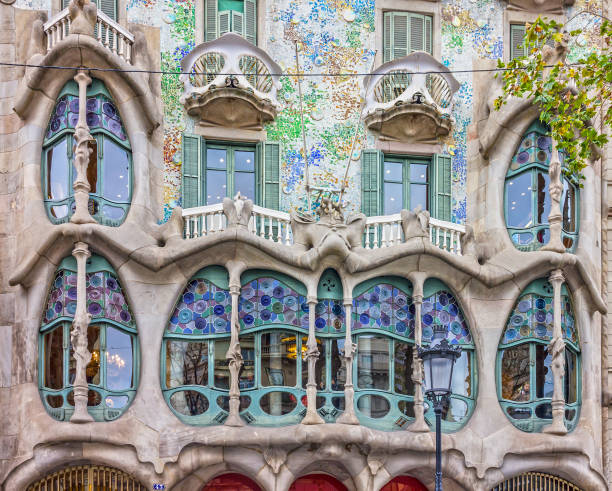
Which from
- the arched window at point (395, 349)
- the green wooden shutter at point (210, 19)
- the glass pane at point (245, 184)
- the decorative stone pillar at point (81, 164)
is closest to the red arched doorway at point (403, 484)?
the arched window at point (395, 349)

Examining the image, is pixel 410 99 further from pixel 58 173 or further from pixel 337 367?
pixel 58 173

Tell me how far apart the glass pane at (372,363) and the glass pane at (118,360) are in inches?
168

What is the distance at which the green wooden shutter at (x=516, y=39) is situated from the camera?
23.8 metres

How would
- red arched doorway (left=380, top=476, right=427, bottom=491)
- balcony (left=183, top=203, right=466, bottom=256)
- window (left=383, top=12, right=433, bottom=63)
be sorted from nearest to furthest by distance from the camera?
balcony (left=183, top=203, right=466, bottom=256)
red arched doorway (left=380, top=476, right=427, bottom=491)
window (left=383, top=12, right=433, bottom=63)

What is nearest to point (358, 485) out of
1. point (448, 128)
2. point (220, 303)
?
point (220, 303)

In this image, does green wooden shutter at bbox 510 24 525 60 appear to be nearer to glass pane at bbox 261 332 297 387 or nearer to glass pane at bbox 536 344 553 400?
glass pane at bbox 536 344 553 400

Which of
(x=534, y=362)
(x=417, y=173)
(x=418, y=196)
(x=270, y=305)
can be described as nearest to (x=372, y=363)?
(x=270, y=305)

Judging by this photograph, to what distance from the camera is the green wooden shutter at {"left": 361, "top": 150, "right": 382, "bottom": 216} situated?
2252 cm

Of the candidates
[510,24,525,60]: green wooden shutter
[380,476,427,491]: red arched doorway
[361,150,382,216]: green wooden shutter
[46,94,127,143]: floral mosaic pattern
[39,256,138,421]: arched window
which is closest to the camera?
[39,256,138,421]: arched window

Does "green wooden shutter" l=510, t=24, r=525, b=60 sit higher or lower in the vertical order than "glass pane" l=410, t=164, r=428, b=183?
higher

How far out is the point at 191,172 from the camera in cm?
2195

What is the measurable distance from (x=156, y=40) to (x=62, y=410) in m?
7.59

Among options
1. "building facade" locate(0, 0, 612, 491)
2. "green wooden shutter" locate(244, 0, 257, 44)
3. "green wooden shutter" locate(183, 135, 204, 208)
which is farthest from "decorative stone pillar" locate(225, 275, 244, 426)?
"green wooden shutter" locate(244, 0, 257, 44)

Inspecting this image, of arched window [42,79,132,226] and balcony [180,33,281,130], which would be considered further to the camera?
balcony [180,33,281,130]
